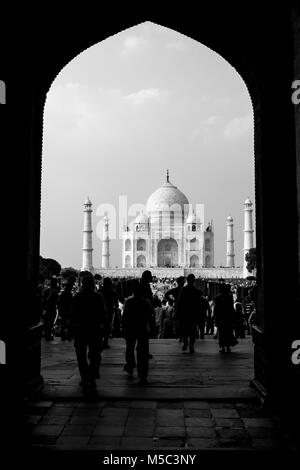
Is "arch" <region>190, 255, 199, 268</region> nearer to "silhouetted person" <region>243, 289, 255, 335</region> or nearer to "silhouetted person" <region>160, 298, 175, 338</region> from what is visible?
"silhouetted person" <region>243, 289, 255, 335</region>

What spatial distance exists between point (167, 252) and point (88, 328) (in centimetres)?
5157

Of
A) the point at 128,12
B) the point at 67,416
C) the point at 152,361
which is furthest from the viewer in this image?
the point at 152,361

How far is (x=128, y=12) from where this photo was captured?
5.65 m

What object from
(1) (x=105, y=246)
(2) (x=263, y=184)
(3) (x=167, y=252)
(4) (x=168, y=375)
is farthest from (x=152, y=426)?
(3) (x=167, y=252)

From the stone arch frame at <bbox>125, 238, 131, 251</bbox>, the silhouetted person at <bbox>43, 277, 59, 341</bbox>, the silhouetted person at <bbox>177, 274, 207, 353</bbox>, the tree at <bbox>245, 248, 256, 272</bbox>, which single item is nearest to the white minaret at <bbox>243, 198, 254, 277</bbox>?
the tree at <bbox>245, 248, 256, 272</bbox>

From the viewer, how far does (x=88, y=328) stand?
500cm

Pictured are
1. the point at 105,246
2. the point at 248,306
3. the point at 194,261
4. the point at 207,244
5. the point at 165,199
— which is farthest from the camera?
the point at 165,199

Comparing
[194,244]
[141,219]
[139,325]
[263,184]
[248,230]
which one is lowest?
[139,325]

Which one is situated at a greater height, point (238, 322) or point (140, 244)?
point (140, 244)

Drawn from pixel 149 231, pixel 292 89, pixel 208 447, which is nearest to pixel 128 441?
pixel 208 447

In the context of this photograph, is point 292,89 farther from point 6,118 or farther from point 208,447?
point 208,447

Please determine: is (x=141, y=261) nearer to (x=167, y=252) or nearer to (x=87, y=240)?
(x=167, y=252)
